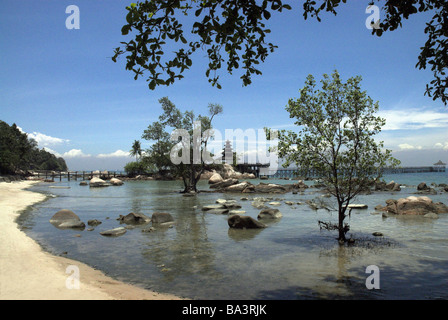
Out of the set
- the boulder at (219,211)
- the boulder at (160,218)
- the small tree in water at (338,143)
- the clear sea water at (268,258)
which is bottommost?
the boulder at (219,211)

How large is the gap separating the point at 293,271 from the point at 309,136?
5769mm

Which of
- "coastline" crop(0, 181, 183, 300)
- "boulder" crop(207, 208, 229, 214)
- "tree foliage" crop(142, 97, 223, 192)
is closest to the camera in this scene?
"coastline" crop(0, 181, 183, 300)

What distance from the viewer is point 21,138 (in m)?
94.1

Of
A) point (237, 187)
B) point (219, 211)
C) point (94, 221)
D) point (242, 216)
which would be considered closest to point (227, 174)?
point (237, 187)

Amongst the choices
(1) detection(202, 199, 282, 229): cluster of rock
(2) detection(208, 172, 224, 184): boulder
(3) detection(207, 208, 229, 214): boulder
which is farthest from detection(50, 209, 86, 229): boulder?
(2) detection(208, 172, 224, 184): boulder

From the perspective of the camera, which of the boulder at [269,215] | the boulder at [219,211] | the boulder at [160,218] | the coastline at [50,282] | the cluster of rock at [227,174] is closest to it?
the coastline at [50,282]

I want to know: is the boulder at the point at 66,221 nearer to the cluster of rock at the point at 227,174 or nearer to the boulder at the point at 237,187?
the boulder at the point at 237,187

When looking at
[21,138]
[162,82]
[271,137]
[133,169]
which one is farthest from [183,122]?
[21,138]

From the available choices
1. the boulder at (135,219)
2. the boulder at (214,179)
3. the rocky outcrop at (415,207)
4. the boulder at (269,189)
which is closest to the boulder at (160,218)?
the boulder at (135,219)

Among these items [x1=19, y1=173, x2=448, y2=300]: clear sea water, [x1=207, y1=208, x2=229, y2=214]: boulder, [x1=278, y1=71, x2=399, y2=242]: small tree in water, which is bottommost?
[x1=207, y1=208, x2=229, y2=214]: boulder

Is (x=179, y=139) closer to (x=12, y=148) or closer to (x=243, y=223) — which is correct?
(x=243, y=223)

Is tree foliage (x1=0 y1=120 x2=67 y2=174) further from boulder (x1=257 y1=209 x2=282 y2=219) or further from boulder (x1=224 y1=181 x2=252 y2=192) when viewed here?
boulder (x1=257 y1=209 x2=282 y2=219)

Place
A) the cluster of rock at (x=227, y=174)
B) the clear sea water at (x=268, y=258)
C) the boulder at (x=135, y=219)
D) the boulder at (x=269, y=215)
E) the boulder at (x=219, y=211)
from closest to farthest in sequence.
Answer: the clear sea water at (x=268, y=258)
the boulder at (x=135, y=219)
the boulder at (x=269, y=215)
the boulder at (x=219, y=211)
the cluster of rock at (x=227, y=174)

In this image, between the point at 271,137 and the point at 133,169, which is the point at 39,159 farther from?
the point at 271,137
